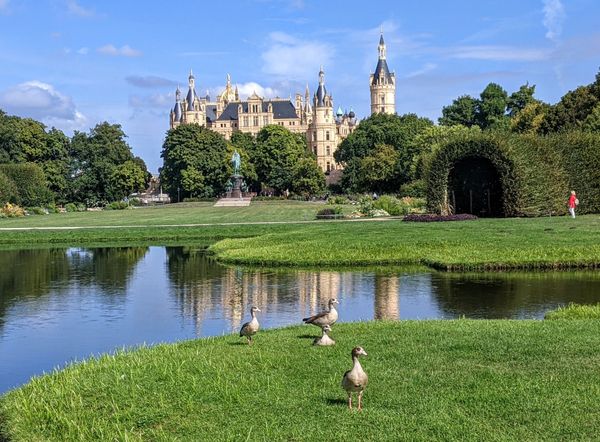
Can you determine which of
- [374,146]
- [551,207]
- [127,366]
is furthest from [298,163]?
[127,366]

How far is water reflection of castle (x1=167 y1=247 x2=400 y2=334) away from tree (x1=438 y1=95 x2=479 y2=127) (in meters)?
73.5

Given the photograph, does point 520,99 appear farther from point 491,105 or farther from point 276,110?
point 276,110

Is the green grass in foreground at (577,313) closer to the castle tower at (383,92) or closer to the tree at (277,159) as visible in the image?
the tree at (277,159)

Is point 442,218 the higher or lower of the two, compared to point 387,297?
higher

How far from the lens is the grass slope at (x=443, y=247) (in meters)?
22.5

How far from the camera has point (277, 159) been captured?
107875 millimetres

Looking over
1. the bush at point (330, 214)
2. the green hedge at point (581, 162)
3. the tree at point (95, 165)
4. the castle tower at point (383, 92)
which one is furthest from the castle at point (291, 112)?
the green hedge at point (581, 162)

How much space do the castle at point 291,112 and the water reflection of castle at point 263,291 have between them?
13087 centimetres

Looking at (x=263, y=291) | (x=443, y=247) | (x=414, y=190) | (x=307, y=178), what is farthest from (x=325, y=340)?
(x=307, y=178)

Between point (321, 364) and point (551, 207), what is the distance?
29896mm

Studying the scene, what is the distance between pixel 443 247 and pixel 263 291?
8.28m

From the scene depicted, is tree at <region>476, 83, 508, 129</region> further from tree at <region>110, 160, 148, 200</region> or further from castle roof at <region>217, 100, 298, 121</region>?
castle roof at <region>217, 100, 298, 121</region>

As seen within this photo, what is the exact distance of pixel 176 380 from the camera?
9.25 meters

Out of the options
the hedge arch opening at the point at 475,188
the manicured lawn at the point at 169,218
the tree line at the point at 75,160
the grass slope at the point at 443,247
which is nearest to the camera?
the grass slope at the point at 443,247
